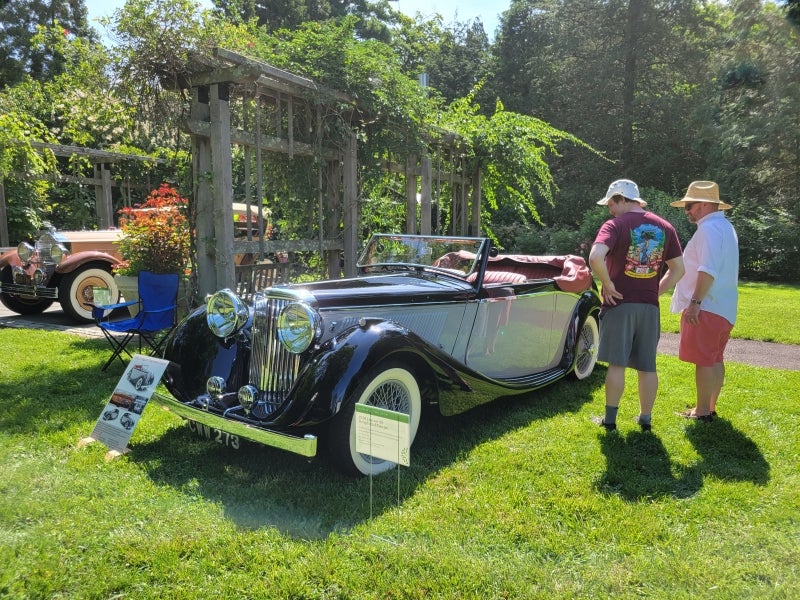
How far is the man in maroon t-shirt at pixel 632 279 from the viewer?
3.87m

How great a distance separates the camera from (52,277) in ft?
26.7

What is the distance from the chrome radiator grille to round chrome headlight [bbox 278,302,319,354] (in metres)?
0.13

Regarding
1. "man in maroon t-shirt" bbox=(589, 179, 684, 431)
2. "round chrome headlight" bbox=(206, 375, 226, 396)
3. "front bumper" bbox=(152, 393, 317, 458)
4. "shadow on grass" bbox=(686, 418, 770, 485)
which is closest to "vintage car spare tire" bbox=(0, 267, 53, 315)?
"round chrome headlight" bbox=(206, 375, 226, 396)

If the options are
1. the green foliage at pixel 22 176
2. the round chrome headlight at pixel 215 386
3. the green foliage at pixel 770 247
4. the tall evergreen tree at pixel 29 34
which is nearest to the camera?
the round chrome headlight at pixel 215 386

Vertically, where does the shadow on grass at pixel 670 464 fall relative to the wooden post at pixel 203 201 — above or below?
below

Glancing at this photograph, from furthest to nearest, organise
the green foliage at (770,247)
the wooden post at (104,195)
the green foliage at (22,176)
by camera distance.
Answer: the green foliage at (770,247)
the wooden post at (104,195)
the green foliage at (22,176)

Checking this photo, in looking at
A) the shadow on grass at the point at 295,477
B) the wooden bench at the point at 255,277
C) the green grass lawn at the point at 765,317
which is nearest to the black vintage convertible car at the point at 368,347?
the shadow on grass at the point at 295,477

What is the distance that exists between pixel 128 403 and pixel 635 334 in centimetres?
341

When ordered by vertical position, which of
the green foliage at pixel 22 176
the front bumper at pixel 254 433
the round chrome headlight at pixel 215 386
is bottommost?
the front bumper at pixel 254 433

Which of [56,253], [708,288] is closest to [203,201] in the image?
[56,253]

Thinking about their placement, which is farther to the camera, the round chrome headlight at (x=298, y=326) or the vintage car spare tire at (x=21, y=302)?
the vintage car spare tire at (x=21, y=302)

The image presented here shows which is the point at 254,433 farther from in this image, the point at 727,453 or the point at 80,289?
the point at 80,289

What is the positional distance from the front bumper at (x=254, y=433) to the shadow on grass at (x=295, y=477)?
0.30 m

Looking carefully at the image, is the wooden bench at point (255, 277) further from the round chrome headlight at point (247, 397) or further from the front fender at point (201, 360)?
the round chrome headlight at point (247, 397)
